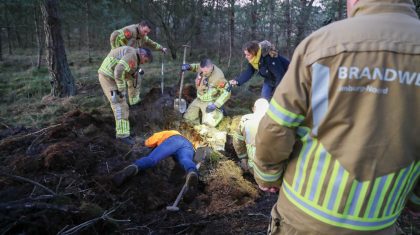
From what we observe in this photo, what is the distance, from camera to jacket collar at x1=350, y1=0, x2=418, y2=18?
1.44m

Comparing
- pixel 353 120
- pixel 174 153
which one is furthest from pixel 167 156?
pixel 353 120

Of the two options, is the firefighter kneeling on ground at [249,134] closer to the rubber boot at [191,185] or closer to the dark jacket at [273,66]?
the rubber boot at [191,185]

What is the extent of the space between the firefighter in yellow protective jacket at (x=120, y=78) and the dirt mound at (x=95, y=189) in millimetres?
342

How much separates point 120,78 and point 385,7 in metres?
5.02

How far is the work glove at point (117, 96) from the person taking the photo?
5898 millimetres

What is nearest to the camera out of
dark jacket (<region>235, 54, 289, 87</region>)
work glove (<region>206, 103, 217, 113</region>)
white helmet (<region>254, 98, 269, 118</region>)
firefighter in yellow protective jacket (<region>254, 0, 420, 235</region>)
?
firefighter in yellow protective jacket (<region>254, 0, 420, 235</region>)

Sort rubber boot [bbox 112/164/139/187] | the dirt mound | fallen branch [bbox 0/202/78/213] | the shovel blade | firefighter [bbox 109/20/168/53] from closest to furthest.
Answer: fallen branch [bbox 0/202/78/213] < the dirt mound < rubber boot [bbox 112/164/139/187] < the shovel blade < firefighter [bbox 109/20/168/53]

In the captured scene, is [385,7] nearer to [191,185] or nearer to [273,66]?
[191,185]

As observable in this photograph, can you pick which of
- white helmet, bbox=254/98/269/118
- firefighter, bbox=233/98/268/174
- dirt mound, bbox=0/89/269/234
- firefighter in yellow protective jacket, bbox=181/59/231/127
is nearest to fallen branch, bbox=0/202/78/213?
dirt mound, bbox=0/89/269/234

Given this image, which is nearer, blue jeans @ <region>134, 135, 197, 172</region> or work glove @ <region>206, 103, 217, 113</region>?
blue jeans @ <region>134, 135, 197, 172</region>

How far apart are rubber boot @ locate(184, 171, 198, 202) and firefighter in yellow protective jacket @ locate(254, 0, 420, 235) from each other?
2.62 metres

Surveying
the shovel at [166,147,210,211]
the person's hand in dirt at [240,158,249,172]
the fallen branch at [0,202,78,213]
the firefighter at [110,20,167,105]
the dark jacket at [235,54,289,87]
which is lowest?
the person's hand in dirt at [240,158,249,172]

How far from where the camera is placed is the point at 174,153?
477 centimetres

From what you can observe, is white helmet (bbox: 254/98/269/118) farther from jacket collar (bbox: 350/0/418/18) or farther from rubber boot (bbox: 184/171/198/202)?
jacket collar (bbox: 350/0/418/18)
